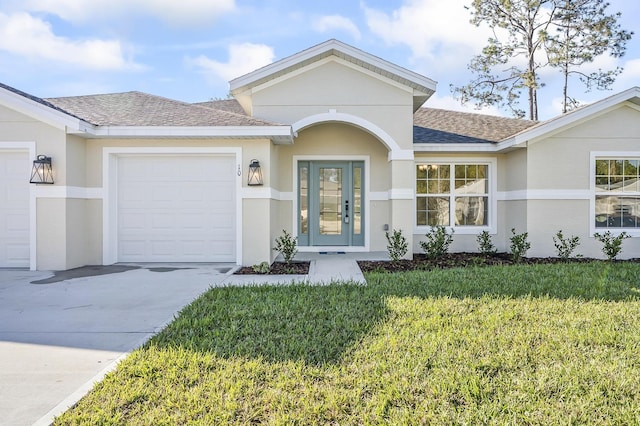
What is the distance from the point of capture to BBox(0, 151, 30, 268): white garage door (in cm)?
888

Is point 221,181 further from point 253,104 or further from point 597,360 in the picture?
point 597,360

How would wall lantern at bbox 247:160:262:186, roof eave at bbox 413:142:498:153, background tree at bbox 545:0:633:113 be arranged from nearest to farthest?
wall lantern at bbox 247:160:262:186 → roof eave at bbox 413:142:498:153 → background tree at bbox 545:0:633:113

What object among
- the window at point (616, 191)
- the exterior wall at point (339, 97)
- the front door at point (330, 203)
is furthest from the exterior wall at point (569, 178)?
the front door at point (330, 203)

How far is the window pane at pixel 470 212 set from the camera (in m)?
11.5

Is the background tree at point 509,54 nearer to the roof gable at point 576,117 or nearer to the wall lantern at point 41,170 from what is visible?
the roof gable at point 576,117

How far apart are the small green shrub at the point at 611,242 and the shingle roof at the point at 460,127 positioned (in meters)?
3.39

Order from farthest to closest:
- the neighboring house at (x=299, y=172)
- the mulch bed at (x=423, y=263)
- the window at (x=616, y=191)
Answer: the window at (x=616, y=191) → the neighboring house at (x=299, y=172) → the mulch bed at (x=423, y=263)

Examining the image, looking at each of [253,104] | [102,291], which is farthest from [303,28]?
[102,291]

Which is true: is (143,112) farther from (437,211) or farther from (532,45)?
(532,45)

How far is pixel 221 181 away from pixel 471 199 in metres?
6.76

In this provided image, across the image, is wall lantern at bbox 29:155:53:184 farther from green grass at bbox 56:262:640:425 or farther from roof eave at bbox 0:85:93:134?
green grass at bbox 56:262:640:425

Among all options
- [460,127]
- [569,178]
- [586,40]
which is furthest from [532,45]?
[569,178]

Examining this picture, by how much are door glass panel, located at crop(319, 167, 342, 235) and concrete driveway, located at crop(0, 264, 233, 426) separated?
11.5 ft

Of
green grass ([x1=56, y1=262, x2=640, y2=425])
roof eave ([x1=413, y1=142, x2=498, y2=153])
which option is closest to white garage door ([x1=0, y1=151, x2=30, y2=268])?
green grass ([x1=56, y1=262, x2=640, y2=425])
